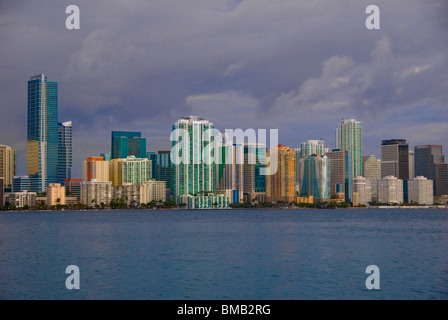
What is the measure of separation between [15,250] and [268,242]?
95.0ft

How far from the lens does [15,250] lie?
57.4 meters

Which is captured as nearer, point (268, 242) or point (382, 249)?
point (382, 249)

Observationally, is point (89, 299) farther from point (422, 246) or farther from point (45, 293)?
point (422, 246)

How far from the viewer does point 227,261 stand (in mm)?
46500

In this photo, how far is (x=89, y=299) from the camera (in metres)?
30.9
